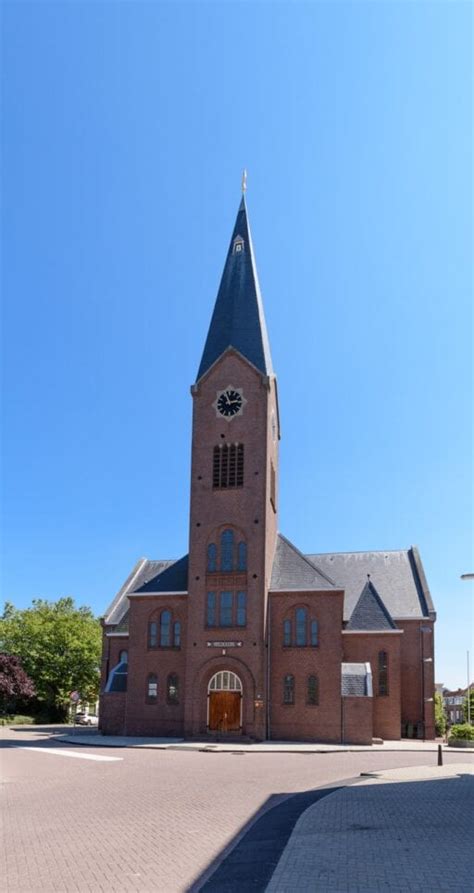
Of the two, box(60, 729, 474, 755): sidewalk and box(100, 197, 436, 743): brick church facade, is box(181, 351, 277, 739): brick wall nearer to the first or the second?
box(100, 197, 436, 743): brick church facade

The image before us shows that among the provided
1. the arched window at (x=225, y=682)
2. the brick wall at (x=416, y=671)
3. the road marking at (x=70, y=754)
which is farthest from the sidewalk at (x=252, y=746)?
the brick wall at (x=416, y=671)

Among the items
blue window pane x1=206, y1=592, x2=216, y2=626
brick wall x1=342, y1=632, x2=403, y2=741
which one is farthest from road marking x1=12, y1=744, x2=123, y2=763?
brick wall x1=342, y1=632, x2=403, y2=741

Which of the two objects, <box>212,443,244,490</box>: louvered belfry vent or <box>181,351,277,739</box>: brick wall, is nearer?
<box>181,351,277,739</box>: brick wall

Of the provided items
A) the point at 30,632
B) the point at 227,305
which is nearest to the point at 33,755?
the point at 227,305

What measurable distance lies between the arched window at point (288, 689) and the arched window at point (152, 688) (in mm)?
7282

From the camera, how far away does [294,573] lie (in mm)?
43375

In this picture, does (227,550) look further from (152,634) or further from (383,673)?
(383,673)

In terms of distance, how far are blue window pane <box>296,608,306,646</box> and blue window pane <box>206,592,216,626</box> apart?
462 centimetres

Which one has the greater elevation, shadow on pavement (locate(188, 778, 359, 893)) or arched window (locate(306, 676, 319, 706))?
shadow on pavement (locate(188, 778, 359, 893))

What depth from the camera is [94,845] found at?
12.4 m

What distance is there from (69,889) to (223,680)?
3169 cm

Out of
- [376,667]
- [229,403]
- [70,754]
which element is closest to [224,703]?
[376,667]

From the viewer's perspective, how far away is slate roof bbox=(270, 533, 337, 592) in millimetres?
42066

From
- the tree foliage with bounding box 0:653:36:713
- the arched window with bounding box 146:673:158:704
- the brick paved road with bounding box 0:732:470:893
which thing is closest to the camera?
the brick paved road with bounding box 0:732:470:893
